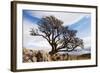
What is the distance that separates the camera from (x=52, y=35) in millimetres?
2020

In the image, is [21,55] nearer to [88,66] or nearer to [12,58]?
[12,58]

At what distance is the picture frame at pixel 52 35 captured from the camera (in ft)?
6.19

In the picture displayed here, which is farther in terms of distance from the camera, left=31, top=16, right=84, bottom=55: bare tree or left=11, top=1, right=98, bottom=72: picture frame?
left=31, top=16, right=84, bottom=55: bare tree

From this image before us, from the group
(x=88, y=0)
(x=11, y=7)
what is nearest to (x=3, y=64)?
(x=11, y=7)

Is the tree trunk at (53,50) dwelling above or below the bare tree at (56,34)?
below

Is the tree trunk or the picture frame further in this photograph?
the tree trunk

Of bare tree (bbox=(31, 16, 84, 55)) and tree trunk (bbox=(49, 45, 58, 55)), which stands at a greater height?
bare tree (bbox=(31, 16, 84, 55))

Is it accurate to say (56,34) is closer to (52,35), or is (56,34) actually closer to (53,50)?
(52,35)

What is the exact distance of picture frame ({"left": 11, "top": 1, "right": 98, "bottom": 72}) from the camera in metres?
1.89

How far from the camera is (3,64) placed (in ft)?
5.74

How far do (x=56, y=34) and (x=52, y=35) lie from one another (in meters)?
0.04

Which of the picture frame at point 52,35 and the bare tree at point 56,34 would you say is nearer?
the picture frame at point 52,35

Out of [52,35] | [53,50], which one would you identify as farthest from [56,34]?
[53,50]

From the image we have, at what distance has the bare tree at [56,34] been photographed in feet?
6.53
